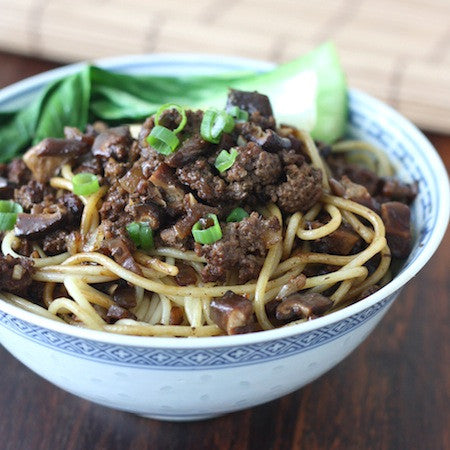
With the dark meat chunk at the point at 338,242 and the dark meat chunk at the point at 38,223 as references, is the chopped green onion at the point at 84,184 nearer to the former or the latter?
the dark meat chunk at the point at 38,223

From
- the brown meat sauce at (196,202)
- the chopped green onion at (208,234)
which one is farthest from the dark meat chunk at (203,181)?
the chopped green onion at (208,234)

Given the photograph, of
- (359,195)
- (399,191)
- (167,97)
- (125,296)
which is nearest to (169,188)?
(125,296)

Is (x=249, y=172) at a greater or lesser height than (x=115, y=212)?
greater

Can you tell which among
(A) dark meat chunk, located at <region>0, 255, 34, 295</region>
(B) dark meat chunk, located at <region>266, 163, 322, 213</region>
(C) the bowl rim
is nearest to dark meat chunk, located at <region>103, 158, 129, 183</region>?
(A) dark meat chunk, located at <region>0, 255, 34, 295</region>

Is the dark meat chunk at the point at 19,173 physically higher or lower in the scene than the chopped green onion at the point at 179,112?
lower

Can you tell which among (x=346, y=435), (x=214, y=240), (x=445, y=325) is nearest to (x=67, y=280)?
(x=214, y=240)

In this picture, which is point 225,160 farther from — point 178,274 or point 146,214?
point 178,274

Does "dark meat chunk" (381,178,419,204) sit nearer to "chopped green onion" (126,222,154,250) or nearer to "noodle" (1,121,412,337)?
"noodle" (1,121,412,337)
